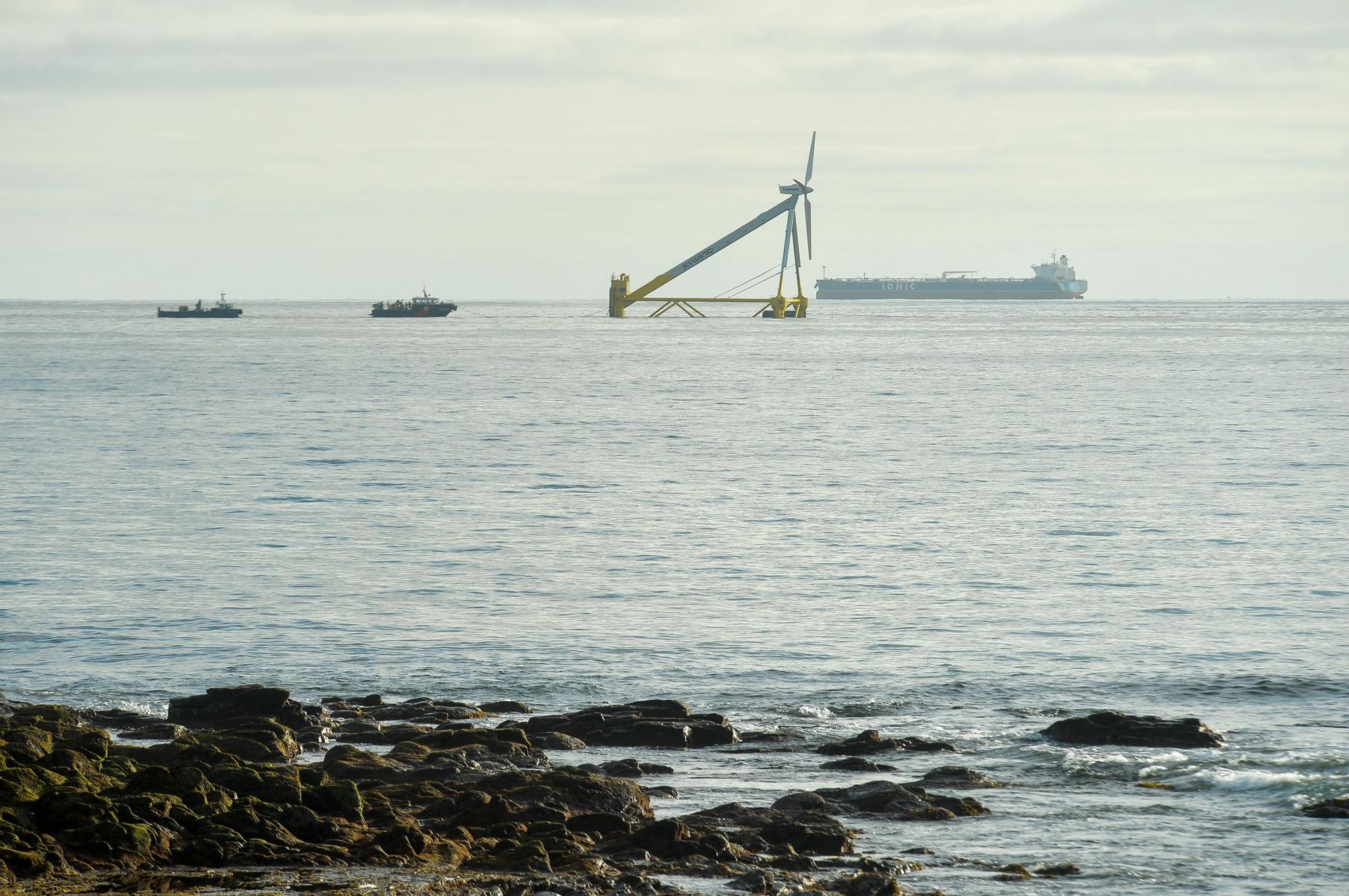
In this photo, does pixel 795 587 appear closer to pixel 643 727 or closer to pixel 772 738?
pixel 772 738

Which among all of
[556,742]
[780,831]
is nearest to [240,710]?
[556,742]

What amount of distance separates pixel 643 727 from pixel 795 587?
1004cm

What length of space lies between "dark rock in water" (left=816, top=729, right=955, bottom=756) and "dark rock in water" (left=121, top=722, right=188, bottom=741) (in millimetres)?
6592

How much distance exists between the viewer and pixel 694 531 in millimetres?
32969

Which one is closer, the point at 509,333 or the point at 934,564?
the point at 934,564

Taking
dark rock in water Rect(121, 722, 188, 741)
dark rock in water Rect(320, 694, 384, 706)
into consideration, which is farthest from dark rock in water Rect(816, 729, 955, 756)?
dark rock in water Rect(121, 722, 188, 741)

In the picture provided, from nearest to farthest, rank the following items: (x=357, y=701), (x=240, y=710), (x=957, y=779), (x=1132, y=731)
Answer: (x=957, y=779) < (x=1132, y=731) < (x=240, y=710) < (x=357, y=701)

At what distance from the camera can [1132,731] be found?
16.2 metres

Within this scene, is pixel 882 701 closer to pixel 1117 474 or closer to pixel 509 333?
pixel 1117 474

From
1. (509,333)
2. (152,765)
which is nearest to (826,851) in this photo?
(152,765)

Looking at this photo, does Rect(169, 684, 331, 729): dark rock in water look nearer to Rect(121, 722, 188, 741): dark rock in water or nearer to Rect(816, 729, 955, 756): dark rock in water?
Rect(121, 722, 188, 741): dark rock in water

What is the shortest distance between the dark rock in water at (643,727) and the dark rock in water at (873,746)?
43.7 inches

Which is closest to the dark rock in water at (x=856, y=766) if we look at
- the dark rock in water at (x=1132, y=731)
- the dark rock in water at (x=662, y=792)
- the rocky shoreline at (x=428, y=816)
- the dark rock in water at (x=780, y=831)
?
the rocky shoreline at (x=428, y=816)

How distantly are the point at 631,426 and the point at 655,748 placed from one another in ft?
150
